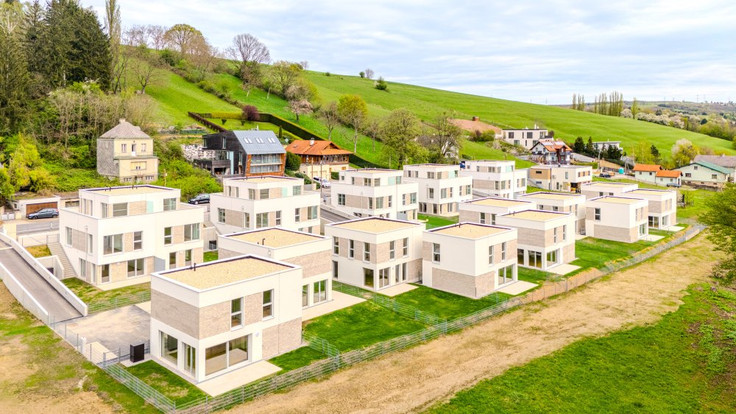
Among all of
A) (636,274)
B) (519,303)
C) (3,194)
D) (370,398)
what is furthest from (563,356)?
(3,194)

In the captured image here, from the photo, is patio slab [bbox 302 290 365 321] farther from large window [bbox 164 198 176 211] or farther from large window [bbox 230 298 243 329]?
large window [bbox 164 198 176 211]

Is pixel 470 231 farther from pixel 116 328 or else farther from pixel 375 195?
pixel 116 328

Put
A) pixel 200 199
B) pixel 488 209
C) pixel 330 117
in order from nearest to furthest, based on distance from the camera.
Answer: pixel 488 209 → pixel 200 199 → pixel 330 117

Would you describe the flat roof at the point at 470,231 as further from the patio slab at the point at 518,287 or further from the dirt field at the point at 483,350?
the dirt field at the point at 483,350

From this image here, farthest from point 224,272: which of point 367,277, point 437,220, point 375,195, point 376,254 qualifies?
point 437,220

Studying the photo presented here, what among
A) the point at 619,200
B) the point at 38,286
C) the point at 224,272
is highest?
the point at 619,200
